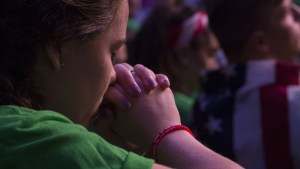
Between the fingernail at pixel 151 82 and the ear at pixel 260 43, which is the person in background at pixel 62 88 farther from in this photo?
the ear at pixel 260 43

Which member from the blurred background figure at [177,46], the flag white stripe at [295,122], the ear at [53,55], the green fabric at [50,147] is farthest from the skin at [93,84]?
the blurred background figure at [177,46]

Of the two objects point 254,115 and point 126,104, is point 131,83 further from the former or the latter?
point 254,115

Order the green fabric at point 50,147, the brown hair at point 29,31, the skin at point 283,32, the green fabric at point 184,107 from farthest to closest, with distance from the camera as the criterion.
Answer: the green fabric at point 184,107 → the skin at point 283,32 → the brown hair at point 29,31 → the green fabric at point 50,147

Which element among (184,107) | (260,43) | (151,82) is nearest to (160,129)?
(151,82)

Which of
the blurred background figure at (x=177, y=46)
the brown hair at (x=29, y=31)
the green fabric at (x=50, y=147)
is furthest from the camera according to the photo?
the blurred background figure at (x=177, y=46)

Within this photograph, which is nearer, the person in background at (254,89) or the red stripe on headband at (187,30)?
the person in background at (254,89)

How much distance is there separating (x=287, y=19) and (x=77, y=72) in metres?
2.02

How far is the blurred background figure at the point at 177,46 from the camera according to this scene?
4.20m

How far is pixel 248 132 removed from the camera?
2873mm

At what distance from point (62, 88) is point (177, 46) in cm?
293

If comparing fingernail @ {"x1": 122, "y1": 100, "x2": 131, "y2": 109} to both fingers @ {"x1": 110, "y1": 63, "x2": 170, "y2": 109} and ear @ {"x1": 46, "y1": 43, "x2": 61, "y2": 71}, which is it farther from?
ear @ {"x1": 46, "y1": 43, "x2": 61, "y2": 71}

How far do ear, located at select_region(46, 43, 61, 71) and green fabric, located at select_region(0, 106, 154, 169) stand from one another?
0.53 ft

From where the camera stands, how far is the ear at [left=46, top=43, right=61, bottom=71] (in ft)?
5.03

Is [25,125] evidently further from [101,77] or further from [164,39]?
[164,39]
